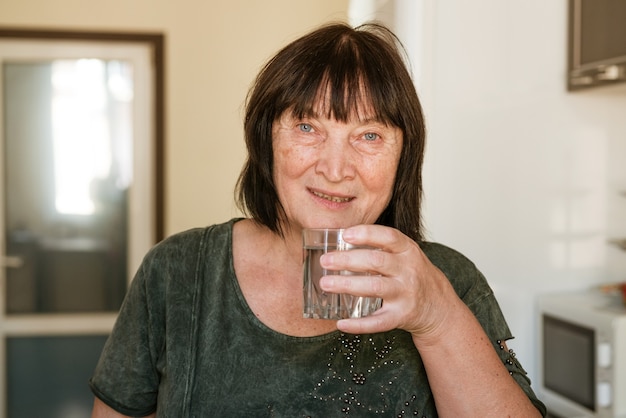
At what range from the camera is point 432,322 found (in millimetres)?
876

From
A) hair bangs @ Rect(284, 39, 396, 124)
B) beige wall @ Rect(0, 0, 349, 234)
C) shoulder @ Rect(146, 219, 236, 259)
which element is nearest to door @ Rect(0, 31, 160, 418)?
beige wall @ Rect(0, 0, 349, 234)

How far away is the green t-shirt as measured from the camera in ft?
3.45

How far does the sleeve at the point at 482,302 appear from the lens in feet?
3.42

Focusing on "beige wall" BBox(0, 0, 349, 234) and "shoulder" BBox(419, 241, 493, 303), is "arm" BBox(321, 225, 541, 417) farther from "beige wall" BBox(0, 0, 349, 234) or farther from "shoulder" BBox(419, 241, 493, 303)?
"beige wall" BBox(0, 0, 349, 234)

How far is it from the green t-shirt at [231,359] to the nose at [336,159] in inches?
10.6

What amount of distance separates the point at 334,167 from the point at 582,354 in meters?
1.60

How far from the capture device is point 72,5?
369 centimetres

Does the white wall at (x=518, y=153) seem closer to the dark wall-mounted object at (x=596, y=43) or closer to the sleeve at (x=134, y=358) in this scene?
the dark wall-mounted object at (x=596, y=43)

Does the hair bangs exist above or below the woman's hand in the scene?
above

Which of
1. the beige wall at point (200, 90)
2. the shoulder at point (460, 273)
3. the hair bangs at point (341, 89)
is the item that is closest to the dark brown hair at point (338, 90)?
the hair bangs at point (341, 89)

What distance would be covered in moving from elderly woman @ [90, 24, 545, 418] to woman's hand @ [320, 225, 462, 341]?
37 mm

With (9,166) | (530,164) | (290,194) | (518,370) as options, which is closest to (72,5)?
(9,166)

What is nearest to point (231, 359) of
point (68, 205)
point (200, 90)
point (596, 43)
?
point (596, 43)

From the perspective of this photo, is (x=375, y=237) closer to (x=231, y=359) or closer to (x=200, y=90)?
(x=231, y=359)
